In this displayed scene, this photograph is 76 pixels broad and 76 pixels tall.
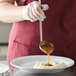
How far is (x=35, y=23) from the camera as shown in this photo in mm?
1144

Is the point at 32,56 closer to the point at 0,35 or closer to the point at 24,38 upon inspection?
the point at 24,38

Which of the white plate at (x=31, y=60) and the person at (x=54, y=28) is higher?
the person at (x=54, y=28)

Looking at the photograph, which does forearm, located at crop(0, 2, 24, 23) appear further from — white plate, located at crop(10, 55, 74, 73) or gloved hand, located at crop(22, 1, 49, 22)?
white plate, located at crop(10, 55, 74, 73)

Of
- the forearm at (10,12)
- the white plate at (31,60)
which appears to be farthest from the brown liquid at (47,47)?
the forearm at (10,12)

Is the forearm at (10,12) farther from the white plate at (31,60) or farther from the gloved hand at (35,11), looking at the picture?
the white plate at (31,60)

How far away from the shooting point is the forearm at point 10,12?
107 centimetres

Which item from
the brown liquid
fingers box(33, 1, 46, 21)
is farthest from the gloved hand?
the brown liquid

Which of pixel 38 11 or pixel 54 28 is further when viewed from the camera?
pixel 54 28

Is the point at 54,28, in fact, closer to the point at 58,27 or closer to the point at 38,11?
the point at 58,27

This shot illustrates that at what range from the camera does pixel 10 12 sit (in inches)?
43.8

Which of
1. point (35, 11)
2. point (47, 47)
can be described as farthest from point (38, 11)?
point (47, 47)

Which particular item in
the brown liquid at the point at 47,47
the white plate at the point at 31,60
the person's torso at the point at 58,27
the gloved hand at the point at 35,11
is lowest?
the white plate at the point at 31,60

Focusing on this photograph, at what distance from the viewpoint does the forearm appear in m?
1.07

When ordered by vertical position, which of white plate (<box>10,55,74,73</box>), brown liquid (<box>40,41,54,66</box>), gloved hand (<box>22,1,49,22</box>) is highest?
gloved hand (<box>22,1,49,22</box>)
